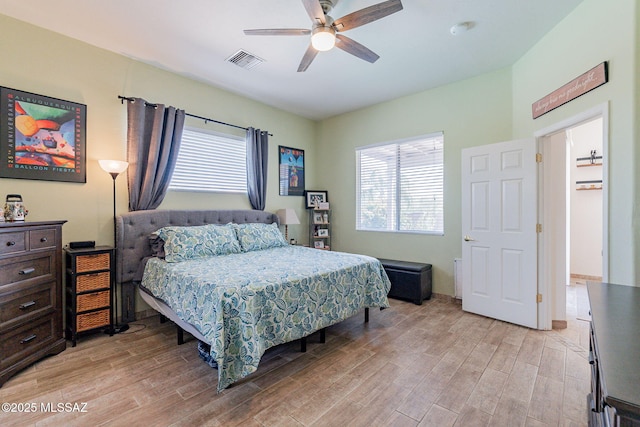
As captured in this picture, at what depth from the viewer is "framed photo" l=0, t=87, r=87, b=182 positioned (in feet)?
8.25

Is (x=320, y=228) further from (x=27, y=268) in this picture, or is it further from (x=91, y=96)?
(x=27, y=268)

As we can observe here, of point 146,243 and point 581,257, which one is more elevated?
point 146,243

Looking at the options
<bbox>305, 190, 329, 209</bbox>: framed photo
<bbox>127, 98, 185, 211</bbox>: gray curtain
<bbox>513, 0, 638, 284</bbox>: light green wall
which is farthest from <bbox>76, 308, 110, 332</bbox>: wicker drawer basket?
<bbox>513, 0, 638, 284</bbox>: light green wall

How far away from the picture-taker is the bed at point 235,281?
1.94 m

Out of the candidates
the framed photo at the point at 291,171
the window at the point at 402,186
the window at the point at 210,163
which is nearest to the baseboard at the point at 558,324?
the window at the point at 402,186

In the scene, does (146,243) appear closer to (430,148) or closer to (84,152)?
(84,152)

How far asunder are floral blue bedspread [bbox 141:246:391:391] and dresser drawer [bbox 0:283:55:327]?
774mm

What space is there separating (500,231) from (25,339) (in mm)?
4644

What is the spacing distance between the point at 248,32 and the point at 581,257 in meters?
6.30

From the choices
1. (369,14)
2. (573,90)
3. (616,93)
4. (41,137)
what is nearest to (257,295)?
(369,14)

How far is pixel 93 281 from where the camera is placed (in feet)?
9.00

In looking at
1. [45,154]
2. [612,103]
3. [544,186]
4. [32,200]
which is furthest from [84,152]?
[544,186]

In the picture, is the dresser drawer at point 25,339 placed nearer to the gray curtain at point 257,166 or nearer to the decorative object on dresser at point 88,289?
the decorative object on dresser at point 88,289

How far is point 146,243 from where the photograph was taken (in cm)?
324
